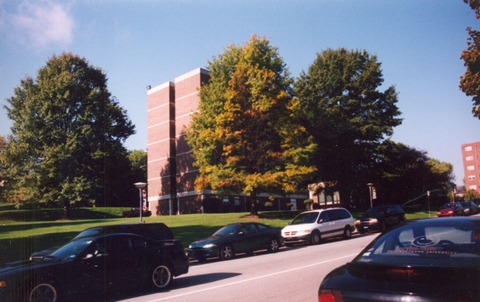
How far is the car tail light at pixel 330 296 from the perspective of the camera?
147 inches

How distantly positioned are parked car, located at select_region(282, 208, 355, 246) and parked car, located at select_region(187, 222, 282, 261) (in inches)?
74.2

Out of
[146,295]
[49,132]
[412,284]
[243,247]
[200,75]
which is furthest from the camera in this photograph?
[200,75]

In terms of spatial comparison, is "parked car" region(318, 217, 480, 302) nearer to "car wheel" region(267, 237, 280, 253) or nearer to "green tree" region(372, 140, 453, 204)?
"car wheel" region(267, 237, 280, 253)

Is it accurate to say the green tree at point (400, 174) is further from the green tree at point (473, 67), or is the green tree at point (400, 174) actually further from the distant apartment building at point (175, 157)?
the green tree at point (473, 67)

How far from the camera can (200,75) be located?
5453cm

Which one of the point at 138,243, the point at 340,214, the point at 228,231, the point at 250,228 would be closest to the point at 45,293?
the point at 138,243

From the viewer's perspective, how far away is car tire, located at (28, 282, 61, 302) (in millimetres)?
8016

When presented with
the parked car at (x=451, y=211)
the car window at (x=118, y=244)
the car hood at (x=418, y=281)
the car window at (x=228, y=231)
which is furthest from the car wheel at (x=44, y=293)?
the parked car at (x=451, y=211)

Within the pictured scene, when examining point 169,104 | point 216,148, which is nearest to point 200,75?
point 169,104

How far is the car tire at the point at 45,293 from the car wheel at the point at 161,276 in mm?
2302

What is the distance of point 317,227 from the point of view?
20703 mm

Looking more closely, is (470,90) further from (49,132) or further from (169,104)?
(169,104)

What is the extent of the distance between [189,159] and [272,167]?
85.3ft

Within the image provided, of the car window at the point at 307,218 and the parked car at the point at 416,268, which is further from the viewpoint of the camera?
the car window at the point at 307,218
